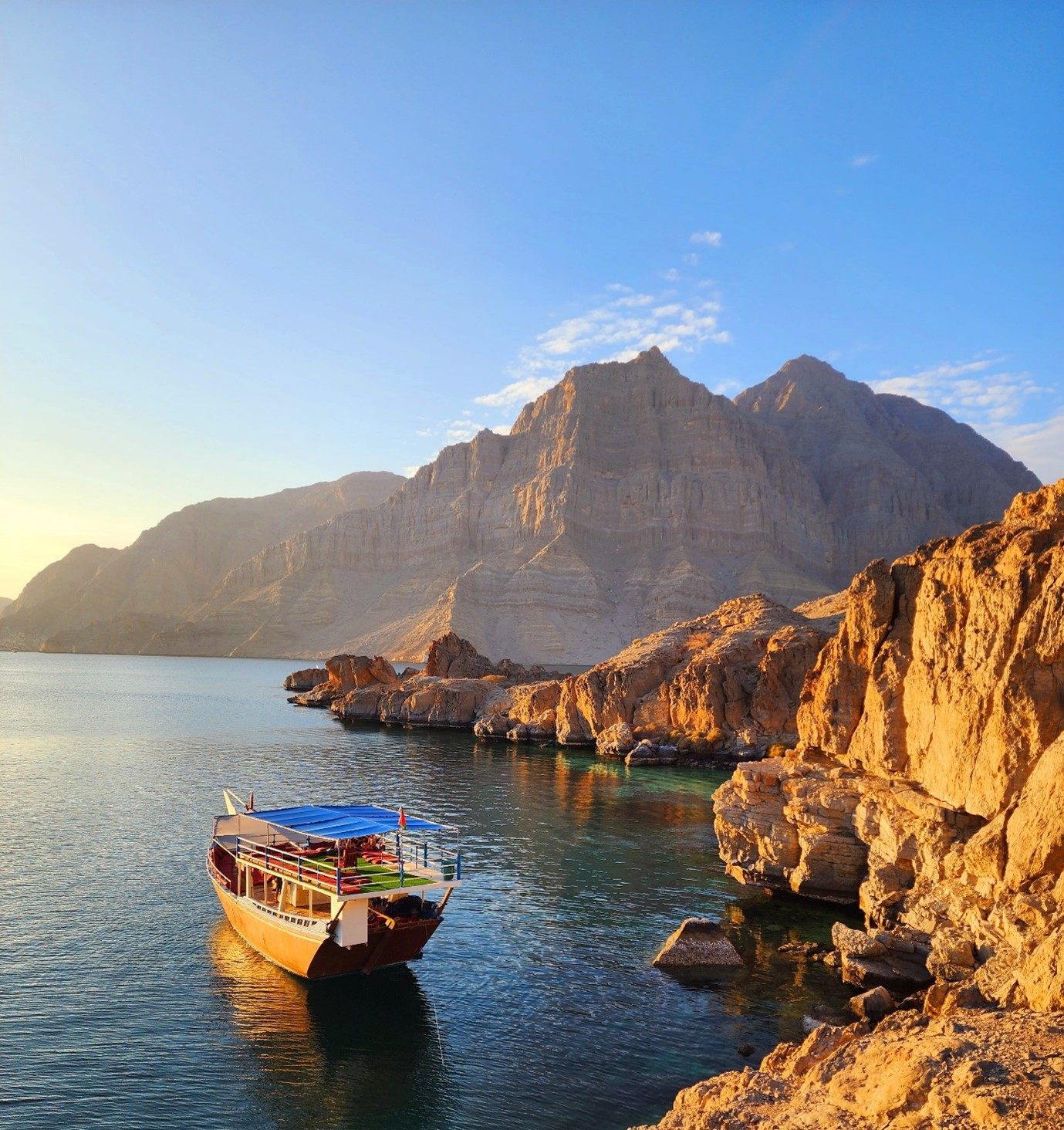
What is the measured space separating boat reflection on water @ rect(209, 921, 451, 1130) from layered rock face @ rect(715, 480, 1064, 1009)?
13.1 m

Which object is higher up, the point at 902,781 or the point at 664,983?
the point at 902,781

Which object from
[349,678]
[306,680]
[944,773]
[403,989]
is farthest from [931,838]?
[306,680]

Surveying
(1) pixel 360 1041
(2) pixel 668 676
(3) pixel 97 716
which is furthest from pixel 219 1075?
(3) pixel 97 716

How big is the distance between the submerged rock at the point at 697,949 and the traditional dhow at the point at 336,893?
24.7ft

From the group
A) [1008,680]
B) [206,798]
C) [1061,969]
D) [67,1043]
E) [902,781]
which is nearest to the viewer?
[1061,969]

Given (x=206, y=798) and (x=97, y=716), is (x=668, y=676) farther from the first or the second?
(x=97, y=716)

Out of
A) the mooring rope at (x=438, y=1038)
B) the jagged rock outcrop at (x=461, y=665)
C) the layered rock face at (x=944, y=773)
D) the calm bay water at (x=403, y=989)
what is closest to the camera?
the calm bay water at (x=403, y=989)

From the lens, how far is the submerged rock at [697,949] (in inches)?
1089

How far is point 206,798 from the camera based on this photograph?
177 feet

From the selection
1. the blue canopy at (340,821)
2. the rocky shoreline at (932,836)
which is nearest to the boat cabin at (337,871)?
the blue canopy at (340,821)

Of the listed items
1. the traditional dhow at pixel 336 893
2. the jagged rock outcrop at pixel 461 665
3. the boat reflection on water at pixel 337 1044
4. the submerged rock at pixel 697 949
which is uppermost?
the jagged rock outcrop at pixel 461 665

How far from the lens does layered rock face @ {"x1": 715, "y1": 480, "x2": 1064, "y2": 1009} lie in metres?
21.0

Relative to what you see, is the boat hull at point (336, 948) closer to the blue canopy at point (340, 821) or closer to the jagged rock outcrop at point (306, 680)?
the blue canopy at point (340, 821)

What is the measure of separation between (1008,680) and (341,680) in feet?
371
